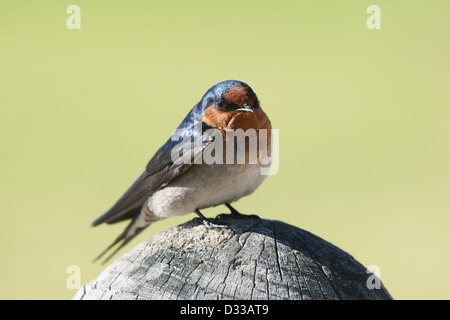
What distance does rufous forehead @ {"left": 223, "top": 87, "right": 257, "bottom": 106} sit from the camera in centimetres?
361

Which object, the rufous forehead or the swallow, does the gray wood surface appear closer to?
the swallow

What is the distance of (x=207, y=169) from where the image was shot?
3.67 meters

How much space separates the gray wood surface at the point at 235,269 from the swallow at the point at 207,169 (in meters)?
1.08

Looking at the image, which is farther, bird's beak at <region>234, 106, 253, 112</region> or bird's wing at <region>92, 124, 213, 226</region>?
bird's wing at <region>92, 124, 213, 226</region>

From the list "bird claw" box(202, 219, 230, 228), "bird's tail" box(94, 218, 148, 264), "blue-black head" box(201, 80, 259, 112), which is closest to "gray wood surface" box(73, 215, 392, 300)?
"bird claw" box(202, 219, 230, 228)

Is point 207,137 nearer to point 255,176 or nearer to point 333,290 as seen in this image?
point 255,176

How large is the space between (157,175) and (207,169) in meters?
0.40

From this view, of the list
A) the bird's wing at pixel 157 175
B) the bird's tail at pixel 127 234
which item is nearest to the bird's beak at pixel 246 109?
the bird's wing at pixel 157 175

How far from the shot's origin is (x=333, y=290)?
227cm

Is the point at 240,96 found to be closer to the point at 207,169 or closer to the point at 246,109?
the point at 246,109

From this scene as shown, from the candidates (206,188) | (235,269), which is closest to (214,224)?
(235,269)
